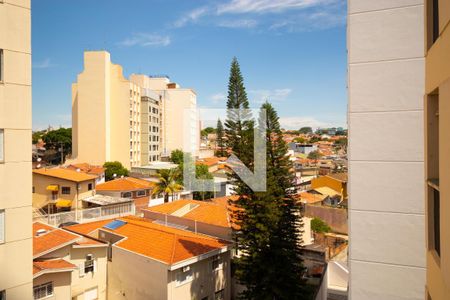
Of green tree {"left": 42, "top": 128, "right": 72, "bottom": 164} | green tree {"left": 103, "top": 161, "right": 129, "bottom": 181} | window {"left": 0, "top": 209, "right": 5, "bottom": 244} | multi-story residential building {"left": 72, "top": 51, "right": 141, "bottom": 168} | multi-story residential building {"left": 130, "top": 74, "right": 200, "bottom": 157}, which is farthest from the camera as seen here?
green tree {"left": 42, "top": 128, "right": 72, "bottom": 164}

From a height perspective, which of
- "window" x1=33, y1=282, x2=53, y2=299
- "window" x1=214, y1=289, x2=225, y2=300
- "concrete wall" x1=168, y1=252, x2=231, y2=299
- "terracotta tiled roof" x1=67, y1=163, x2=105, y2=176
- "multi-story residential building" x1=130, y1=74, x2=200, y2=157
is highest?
"multi-story residential building" x1=130, y1=74, x2=200, y2=157

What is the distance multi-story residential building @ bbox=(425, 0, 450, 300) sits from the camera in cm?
197

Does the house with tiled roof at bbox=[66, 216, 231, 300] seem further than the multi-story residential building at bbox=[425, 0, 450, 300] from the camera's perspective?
Yes

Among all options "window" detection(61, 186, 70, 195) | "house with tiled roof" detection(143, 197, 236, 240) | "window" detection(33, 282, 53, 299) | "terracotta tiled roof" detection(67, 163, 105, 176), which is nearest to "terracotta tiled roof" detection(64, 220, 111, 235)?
"house with tiled roof" detection(143, 197, 236, 240)

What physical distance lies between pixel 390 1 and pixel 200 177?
24504 mm

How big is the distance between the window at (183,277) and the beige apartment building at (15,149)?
4490 mm

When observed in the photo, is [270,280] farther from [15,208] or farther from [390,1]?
[390,1]

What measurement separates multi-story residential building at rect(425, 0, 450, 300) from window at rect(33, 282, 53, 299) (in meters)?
8.92

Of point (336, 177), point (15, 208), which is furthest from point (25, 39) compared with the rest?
point (336, 177)

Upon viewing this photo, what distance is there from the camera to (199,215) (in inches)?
560

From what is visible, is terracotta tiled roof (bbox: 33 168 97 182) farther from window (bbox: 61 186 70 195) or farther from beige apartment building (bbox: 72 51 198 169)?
beige apartment building (bbox: 72 51 198 169)

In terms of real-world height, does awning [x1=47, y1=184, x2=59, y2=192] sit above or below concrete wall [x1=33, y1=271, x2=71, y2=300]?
above

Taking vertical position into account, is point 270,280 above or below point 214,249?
below

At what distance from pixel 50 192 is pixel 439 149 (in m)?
22.3
